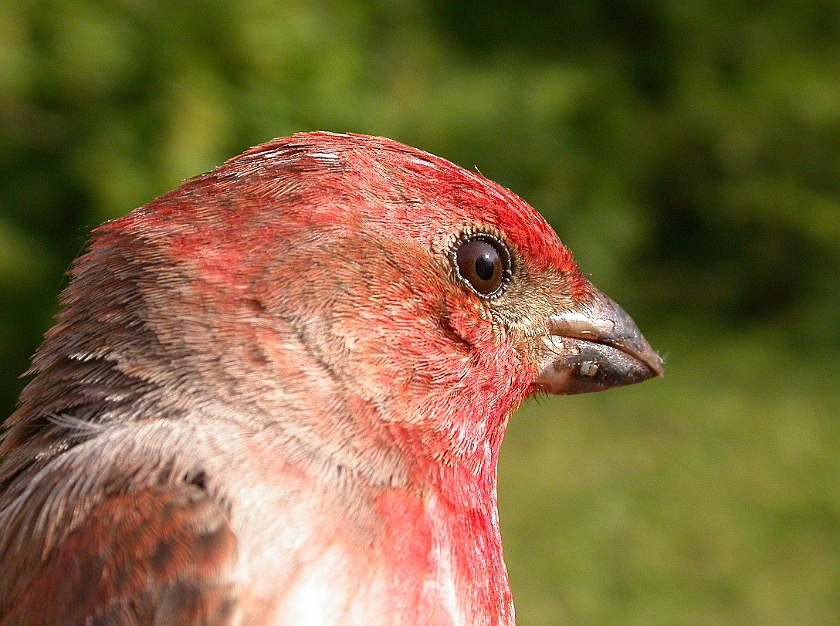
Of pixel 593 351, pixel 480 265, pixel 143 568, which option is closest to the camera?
pixel 143 568

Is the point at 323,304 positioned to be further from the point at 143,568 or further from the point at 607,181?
the point at 607,181

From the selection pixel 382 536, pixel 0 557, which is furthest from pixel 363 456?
pixel 0 557

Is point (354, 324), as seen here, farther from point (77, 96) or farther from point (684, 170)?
point (684, 170)

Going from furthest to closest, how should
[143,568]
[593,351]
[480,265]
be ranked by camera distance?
[593,351] < [480,265] < [143,568]

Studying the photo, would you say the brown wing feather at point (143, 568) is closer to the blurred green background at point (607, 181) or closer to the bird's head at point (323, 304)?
the bird's head at point (323, 304)

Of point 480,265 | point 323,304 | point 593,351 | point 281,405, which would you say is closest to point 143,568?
point 281,405

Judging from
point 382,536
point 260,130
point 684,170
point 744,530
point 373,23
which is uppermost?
point 684,170

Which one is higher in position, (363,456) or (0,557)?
(363,456)
